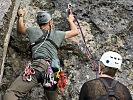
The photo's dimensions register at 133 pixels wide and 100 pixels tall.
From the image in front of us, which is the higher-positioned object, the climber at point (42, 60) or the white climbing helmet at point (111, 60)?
the white climbing helmet at point (111, 60)

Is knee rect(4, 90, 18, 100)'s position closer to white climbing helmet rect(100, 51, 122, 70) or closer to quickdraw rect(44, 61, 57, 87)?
quickdraw rect(44, 61, 57, 87)

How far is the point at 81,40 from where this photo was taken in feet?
23.8

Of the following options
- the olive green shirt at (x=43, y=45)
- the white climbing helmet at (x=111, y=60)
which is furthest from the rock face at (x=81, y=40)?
the white climbing helmet at (x=111, y=60)

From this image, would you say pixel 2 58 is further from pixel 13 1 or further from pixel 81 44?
pixel 81 44

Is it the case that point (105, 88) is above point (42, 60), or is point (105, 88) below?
above

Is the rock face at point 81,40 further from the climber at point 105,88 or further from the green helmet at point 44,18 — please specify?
the climber at point 105,88

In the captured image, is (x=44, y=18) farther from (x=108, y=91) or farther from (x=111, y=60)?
(x=108, y=91)

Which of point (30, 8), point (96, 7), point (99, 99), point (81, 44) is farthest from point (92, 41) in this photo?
point (99, 99)

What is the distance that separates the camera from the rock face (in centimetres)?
687

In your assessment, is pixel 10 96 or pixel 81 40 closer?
pixel 10 96

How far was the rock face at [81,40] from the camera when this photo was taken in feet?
22.5

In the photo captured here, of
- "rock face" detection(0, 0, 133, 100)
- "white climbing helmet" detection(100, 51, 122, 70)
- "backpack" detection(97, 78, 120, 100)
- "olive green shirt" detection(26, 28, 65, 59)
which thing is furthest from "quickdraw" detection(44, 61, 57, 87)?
"backpack" detection(97, 78, 120, 100)

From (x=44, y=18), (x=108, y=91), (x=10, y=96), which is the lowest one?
(x=10, y=96)

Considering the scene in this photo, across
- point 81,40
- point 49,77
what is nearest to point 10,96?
point 49,77
